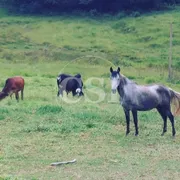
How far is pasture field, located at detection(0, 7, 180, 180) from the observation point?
1064cm

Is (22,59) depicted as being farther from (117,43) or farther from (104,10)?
(104,10)

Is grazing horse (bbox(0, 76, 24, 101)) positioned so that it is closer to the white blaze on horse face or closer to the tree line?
the white blaze on horse face

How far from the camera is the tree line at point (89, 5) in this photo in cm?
4516

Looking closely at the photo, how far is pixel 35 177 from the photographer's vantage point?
385 inches

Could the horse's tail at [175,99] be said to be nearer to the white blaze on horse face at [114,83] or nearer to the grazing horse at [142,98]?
the grazing horse at [142,98]

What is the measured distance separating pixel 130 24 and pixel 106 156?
1192 inches

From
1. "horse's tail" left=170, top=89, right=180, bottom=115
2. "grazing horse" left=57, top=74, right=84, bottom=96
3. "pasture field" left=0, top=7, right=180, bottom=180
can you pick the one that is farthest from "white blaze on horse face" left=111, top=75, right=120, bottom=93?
"grazing horse" left=57, top=74, right=84, bottom=96

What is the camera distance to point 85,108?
57.8ft

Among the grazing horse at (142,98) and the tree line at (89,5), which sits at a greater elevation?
the tree line at (89,5)

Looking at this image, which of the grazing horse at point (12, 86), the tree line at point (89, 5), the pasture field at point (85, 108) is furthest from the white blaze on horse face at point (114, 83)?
the tree line at point (89, 5)

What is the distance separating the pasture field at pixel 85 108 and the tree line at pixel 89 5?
110 inches

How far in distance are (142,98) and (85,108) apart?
14.7 ft

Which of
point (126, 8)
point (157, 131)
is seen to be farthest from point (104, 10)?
point (157, 131)

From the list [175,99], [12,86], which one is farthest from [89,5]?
[175,99]
